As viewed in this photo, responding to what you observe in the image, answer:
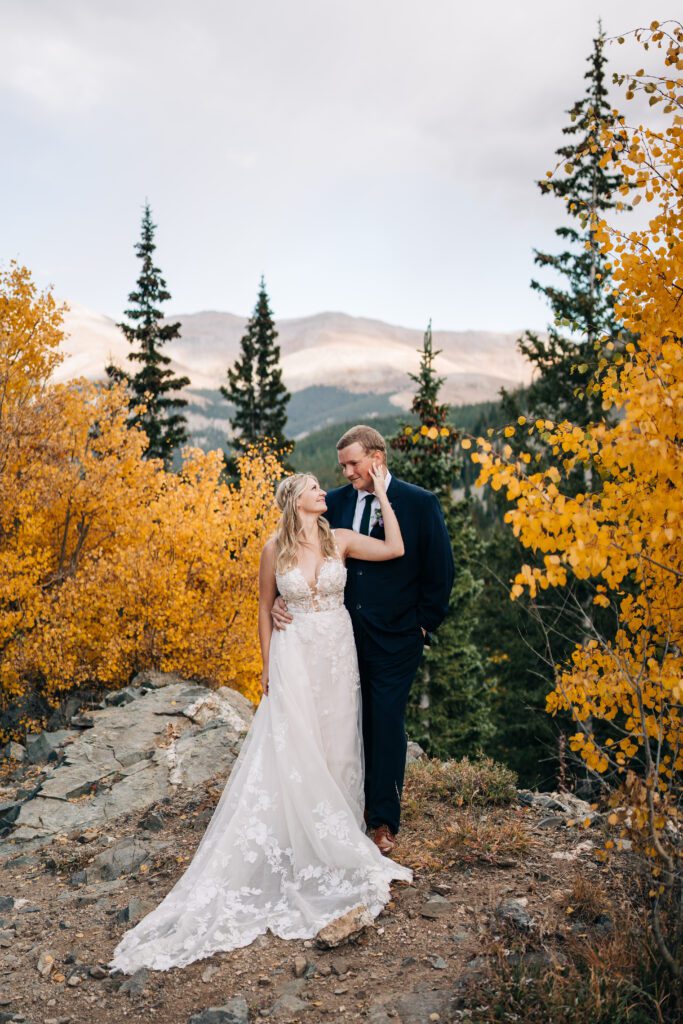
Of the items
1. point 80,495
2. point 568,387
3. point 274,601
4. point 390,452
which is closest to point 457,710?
point 390,452

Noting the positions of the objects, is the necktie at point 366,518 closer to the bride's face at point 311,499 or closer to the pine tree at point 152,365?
the bride's face at point 311,499

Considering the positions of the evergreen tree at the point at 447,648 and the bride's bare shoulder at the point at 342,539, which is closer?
the bride's bare shoulder at the point at 342,539

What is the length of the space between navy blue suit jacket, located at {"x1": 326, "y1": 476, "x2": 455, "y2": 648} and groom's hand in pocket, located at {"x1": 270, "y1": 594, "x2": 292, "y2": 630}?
0.50 m

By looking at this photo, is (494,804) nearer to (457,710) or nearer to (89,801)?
(89,801)

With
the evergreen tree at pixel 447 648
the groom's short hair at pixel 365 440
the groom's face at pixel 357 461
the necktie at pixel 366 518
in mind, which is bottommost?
the evergreen tree at pixel 447 648

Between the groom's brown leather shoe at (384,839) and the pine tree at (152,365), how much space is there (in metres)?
27.6

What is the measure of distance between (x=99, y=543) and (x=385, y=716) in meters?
16.9

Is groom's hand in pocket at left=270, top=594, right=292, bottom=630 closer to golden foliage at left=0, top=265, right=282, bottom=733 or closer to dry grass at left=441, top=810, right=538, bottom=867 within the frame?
dry grass at left=441, top=810, right=538, bottom=867

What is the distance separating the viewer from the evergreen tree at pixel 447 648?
69.1 feet

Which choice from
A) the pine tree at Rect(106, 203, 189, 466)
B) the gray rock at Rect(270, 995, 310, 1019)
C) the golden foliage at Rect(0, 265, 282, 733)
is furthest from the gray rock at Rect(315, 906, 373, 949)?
the pine tree at Rect(106, 203, 189, 466)

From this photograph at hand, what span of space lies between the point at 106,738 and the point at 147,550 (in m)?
7.62

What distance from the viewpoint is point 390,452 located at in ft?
79.2

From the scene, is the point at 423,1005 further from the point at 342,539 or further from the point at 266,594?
the point at 342,539

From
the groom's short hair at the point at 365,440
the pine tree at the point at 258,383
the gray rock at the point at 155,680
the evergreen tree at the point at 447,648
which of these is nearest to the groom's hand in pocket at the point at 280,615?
the groom's short hair at the point at 365,440
